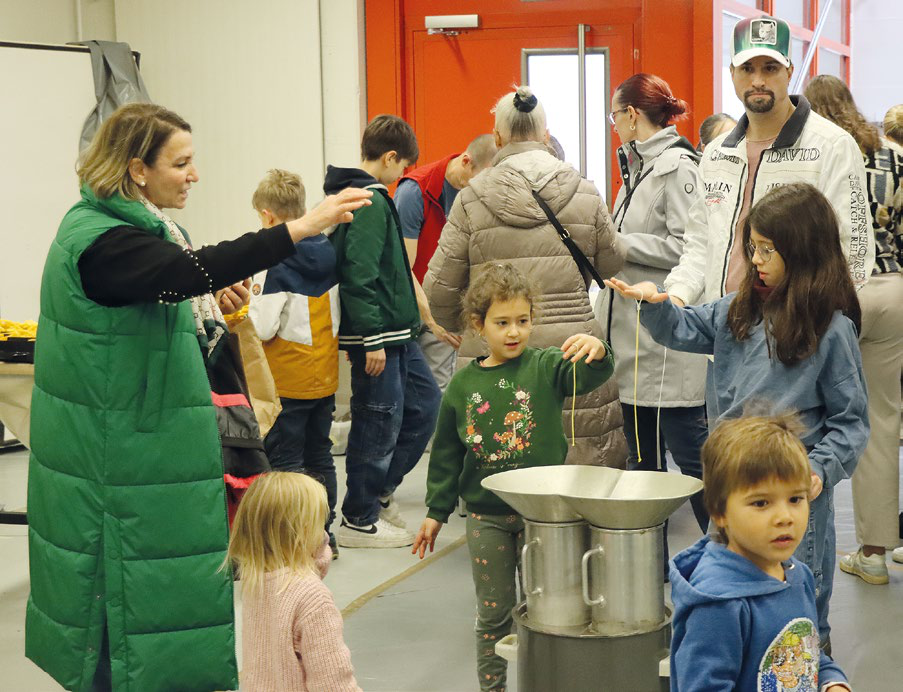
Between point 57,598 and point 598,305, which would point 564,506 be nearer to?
point 57,598

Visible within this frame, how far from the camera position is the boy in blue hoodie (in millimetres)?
1840

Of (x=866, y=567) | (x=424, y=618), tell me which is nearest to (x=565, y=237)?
(x=424, y=618)

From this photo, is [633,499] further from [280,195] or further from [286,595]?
[280,195]

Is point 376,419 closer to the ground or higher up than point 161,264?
closer to the ground

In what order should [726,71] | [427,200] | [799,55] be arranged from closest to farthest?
[427,200], [726,71], [799,55]

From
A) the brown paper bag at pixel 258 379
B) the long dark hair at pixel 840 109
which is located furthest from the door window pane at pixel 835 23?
the brown paper bag at pixel 258 379

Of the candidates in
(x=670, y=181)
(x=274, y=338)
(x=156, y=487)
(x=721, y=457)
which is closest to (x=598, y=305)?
(x=670, y=181)

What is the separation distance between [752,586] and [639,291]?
1039 millimetres

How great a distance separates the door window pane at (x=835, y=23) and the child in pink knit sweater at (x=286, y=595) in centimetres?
888

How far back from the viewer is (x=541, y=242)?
3.84m

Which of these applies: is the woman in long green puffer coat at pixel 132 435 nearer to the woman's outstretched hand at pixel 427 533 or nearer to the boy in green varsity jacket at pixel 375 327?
the woman's outstretched hand at pixel 427 533

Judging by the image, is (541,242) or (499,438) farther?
(541,242)

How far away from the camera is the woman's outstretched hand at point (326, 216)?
2514 mm

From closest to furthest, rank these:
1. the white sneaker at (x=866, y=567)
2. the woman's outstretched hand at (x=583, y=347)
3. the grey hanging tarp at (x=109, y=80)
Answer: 1. the woman's outstretched hand at (x=583, y=347)
2. the white sneaker at (x=866, y=567)
3. the grey hanging tarp at (x=109, y=80)
